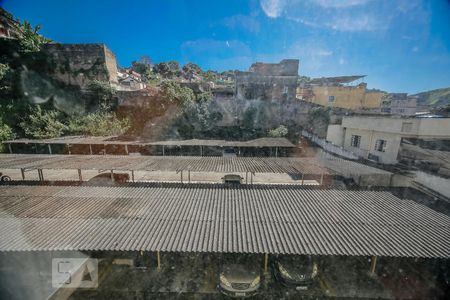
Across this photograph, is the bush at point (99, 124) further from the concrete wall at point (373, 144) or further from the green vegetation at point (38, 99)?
the concrete wall at point (373, 144)

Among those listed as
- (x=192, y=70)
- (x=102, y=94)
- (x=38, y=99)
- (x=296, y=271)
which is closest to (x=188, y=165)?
(x=296, y=271)

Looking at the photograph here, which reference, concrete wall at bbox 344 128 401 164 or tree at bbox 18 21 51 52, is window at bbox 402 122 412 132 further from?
tree at bbox 18 21 51 52

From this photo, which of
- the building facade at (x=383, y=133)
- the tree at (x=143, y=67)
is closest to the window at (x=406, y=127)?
the building facade at (x=383, y=133)

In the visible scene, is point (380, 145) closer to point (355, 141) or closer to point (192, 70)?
point (355, 141)

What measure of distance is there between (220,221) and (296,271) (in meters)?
2.58

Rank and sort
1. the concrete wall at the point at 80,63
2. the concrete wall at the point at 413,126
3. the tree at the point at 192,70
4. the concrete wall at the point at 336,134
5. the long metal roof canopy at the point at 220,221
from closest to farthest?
1. the long metal roof canopy at the point at 220,221
2. the concrete wall at the point at 413,126
3. the concrete wall at the point at 336,134
4. the concrete wall at the point at 80,63
5. the tree at the point at 192,70

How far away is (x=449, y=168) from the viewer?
10.6m

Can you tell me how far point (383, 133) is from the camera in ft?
50.5

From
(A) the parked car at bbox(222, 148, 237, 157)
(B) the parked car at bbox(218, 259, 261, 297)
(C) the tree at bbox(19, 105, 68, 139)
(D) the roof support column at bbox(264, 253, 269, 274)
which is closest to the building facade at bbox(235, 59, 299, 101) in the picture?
(A) the parked car at bbox(222, 148, 237, 157)

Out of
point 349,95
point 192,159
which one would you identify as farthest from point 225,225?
point 349,95

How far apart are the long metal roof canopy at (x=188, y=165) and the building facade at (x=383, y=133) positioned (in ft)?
13.8

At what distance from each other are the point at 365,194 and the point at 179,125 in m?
19.2

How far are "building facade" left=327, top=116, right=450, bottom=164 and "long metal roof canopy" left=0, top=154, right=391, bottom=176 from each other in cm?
421

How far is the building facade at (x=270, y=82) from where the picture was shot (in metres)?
28.2
